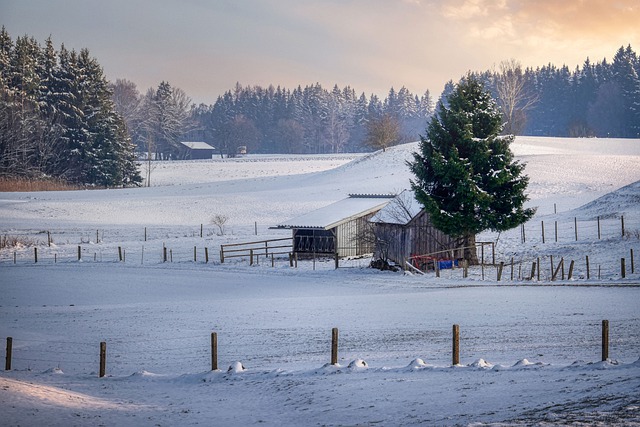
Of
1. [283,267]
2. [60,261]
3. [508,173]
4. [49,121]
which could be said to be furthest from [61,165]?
[508,173]

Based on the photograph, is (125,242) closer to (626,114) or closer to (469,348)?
(469,348)

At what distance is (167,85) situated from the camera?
157 meters

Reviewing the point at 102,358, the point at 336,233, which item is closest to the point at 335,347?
the point at 102,358

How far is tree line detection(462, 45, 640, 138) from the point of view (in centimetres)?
13938

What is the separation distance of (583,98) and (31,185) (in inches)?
4879

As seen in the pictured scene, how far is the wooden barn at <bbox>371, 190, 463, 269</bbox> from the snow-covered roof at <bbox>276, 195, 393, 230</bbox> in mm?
4318

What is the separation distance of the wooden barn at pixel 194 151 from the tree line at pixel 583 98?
211 feet

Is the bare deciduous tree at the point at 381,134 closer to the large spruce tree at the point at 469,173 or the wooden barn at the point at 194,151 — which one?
the wooden barn at the point at 194,151

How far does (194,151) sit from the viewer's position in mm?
164125

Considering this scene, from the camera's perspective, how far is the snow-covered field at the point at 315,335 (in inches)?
612

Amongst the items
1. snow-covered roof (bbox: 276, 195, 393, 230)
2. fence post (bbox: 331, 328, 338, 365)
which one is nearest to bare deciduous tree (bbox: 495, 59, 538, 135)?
snow-covered roof (bbox: 276, 195, 393, 230)

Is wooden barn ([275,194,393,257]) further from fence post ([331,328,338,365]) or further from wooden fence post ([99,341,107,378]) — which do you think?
fence post ([331,328,338,365])

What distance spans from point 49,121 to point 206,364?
299 feet

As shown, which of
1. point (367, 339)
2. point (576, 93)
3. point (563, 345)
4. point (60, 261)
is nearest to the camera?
point (563, 345)
